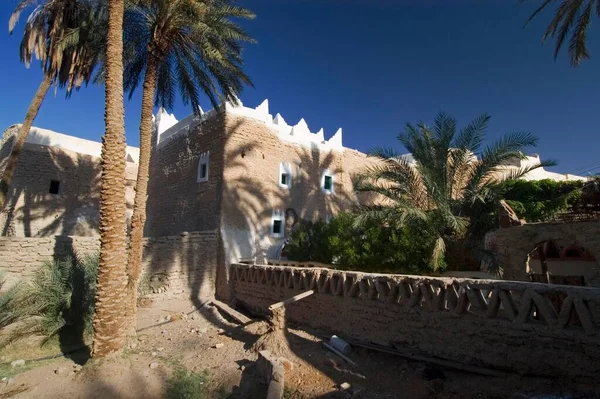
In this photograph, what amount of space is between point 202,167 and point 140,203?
18.8 feet

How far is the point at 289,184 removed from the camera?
15680 mm

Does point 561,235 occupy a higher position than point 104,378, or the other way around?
point 561,235

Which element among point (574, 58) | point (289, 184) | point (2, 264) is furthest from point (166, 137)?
point (574, 58)

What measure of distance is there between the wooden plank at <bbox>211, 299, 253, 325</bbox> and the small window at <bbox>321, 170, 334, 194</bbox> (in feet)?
24.8

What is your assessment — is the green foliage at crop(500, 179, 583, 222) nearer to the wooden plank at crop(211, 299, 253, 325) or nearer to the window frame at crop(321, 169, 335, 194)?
the window frame at crop(321, 169, 335, 194)

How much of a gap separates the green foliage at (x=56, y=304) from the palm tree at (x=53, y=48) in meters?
4.37

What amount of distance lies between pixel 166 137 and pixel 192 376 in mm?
13705

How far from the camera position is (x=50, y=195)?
1559 cm

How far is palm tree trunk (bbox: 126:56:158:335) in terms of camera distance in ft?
28.7

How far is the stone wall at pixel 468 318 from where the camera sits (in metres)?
4.39

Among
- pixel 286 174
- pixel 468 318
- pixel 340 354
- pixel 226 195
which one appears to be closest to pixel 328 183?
pixel 286 174

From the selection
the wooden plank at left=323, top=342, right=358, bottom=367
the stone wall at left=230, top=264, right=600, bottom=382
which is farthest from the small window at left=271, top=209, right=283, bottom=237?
the wooden plank at left=323, top=342, right=358, bottom=367

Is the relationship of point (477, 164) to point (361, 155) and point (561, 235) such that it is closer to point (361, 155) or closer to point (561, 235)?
point (561, 235)

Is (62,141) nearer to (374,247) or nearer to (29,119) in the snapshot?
(29,119)
